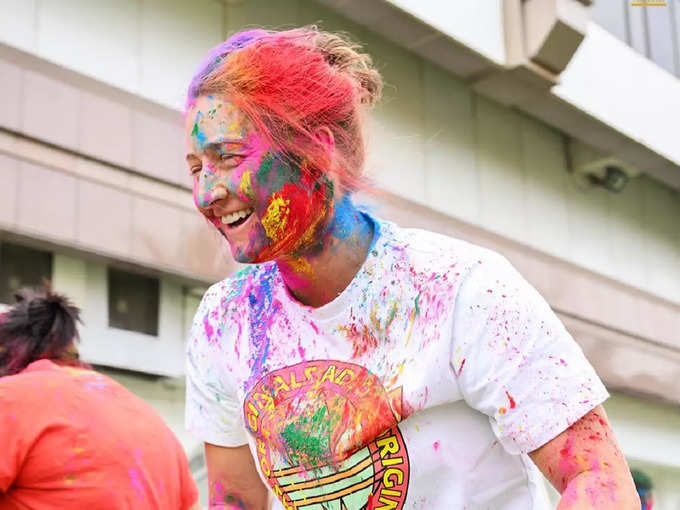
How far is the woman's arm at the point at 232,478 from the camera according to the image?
8.05ft

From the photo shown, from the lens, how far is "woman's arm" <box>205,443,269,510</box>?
2.46 meters

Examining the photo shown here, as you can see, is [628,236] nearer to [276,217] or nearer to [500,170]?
[500,170]

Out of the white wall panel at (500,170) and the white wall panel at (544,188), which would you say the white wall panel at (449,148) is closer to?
the white wall panel at (500,170)

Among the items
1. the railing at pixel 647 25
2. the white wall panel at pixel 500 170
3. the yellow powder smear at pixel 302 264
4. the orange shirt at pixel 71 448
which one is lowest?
the orange shirt at pixel 71 448

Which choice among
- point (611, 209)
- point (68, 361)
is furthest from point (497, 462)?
point (611, 209)

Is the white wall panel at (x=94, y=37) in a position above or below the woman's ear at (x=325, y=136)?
above

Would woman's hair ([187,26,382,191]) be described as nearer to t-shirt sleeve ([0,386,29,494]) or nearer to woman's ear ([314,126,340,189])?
woman's ear ([314,126,340,189])

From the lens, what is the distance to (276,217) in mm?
2201

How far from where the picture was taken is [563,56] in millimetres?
9688

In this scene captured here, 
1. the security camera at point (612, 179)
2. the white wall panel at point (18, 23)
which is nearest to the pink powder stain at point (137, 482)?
the white wall panel at point (18, 23)

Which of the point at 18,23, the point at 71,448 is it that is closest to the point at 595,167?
the point at 18,23

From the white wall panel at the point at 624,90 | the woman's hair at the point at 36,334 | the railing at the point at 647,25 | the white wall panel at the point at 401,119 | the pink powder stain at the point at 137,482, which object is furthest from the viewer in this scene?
the railing at the point at 647,25

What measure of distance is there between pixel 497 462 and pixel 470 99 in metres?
8.24

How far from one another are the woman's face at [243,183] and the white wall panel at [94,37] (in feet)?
15.3
